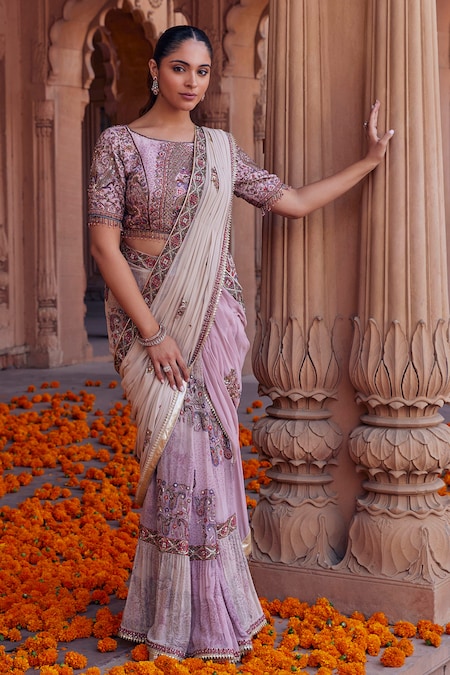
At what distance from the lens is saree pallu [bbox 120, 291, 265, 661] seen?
3.39 metres

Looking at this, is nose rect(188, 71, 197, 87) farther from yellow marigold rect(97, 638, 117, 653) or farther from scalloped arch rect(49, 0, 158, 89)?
scalloped arch rect(49, 0, 158, 89)

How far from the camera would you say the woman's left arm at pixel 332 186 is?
149 inches

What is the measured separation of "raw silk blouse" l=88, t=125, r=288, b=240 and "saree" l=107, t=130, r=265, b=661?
1.7 inches

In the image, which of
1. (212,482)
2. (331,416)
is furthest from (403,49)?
(212,482)

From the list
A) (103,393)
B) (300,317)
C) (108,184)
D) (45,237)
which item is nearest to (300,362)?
(300,317)

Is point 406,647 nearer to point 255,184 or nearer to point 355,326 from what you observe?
point 355,326

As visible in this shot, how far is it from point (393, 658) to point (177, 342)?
1153 millimetres

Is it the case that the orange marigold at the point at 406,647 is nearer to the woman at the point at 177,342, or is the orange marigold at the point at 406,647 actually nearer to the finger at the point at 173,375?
the woman at the point at 177,342

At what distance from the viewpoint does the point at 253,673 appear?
3305mm

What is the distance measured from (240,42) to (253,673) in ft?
27.7

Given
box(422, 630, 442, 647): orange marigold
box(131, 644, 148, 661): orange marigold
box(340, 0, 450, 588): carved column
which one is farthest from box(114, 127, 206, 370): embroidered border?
box(422, 630, 442, 647): orange marigold

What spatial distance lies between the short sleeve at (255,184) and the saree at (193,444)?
0.14m

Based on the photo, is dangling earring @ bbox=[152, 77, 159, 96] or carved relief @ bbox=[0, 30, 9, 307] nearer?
dangling earring @ bbox=[152, 77, 159, 96]

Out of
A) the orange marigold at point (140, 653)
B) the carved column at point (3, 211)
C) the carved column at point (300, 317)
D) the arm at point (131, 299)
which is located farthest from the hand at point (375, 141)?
the carved column at point (3, 211)
